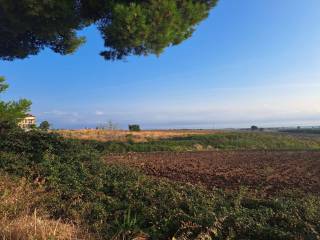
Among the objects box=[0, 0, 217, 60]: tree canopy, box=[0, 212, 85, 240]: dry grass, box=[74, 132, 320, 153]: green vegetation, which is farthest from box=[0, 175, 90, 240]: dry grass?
box=[74, 132, 320, 153]: green vegetation

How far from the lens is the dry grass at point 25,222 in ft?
17.1

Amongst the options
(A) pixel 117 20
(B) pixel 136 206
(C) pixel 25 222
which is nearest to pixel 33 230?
(C) pixel 25 222

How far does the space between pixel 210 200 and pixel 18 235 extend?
4.14 m

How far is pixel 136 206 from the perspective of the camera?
26.0 ft

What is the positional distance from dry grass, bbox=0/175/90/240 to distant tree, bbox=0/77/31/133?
16.6 ft

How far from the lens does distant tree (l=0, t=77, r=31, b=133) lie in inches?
507

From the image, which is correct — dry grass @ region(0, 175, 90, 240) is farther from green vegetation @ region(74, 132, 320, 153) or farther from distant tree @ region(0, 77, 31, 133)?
green vegetation @ region(74, 132, 320, 153)

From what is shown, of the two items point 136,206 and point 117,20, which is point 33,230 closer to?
point 136,206

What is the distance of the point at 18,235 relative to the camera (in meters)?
5.21

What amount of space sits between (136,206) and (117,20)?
4.53 metres

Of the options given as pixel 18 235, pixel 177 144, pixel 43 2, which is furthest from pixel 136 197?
pixel 177 144

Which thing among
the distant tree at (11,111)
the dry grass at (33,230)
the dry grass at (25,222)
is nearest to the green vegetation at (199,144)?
the distant tree at (11,111)

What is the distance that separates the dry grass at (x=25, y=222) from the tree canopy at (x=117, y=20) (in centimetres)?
437

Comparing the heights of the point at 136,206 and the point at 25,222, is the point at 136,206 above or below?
below
